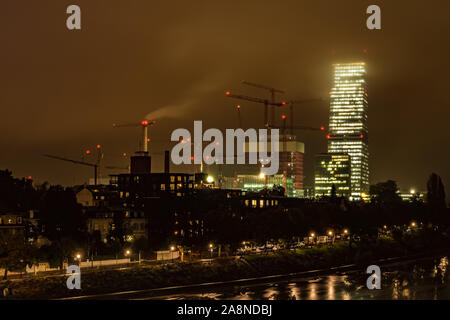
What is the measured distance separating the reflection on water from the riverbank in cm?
349

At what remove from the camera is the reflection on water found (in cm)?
6419

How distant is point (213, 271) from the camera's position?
245 ft

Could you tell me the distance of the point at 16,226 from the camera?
73.8 meters

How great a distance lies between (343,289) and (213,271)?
14.8m

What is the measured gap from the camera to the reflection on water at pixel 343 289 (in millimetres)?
64188

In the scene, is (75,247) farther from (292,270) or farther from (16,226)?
(292,270)

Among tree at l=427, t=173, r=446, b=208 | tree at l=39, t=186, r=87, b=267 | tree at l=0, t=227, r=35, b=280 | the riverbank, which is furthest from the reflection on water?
tree at l=427, t=173, r=446, b=208

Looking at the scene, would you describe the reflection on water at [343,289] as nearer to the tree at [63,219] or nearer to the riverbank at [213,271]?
the riverbank at [213,271]

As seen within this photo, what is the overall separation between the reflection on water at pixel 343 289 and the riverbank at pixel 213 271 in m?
3.49

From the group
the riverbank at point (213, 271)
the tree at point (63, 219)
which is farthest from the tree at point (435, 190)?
the tree at point (63, 219)

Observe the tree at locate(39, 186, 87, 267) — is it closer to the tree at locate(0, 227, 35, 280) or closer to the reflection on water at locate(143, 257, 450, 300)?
the tree at locate(0, 227, 35, 280)

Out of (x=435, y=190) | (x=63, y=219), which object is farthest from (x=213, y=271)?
(x=435, y=190)

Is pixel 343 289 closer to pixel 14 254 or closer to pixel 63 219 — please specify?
pixel 14 254
